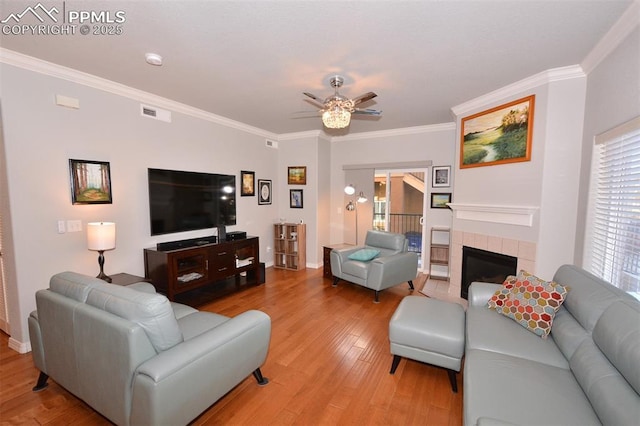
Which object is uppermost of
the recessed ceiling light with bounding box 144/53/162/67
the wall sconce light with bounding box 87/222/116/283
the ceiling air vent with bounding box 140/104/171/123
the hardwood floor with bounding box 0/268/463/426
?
the recessed ceiling light with bounding box 144/53/162/67

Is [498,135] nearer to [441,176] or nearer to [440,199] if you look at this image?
[441,176]

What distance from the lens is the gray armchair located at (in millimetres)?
3689

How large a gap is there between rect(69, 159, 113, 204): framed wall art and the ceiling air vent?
805 mm

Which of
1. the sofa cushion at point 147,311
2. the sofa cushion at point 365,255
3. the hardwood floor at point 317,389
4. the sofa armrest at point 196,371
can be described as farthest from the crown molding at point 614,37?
the sofa cushion at point 147,311

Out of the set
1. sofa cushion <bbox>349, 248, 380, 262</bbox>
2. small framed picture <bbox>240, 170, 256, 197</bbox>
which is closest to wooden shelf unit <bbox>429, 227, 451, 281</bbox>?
sofa cushion <bbox>349, 248, 380, 262</bbox>

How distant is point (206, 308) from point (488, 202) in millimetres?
3784

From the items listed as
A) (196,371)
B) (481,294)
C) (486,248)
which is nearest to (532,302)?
(481,294)

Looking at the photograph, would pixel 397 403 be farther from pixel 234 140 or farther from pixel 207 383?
pixel 234 140

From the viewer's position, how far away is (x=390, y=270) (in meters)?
3.74

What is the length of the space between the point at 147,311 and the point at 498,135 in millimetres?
3831

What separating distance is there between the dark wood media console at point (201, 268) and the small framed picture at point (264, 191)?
41.9 inches

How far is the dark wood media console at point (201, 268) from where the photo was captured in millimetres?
3205

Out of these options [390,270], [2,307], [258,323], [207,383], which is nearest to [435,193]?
[390,270]

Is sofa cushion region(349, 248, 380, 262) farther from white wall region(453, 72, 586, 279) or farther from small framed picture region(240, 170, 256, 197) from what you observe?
small framed picture region(240, 170, 256, 197)
